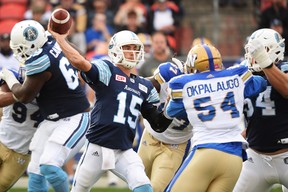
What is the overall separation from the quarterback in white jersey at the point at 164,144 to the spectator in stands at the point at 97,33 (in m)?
5.69

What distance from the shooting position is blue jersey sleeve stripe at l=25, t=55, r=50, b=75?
771cm

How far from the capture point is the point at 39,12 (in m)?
13.6

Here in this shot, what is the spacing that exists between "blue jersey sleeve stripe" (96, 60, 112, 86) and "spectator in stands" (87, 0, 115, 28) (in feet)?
23.2

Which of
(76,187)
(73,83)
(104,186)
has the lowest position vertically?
(104,186)

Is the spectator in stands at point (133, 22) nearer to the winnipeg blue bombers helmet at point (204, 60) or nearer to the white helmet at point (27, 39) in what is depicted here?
the white helmet at point (27, 39)

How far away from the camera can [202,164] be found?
668 cm

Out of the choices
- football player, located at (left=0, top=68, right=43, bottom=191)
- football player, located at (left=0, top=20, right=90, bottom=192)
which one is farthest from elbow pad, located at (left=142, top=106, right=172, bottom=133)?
football player, located at (left=0, top=68, right=43, bottom=191)

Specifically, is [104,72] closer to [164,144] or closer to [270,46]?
[164,144]

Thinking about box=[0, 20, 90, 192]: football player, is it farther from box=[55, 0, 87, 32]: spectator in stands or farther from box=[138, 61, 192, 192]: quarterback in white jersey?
box=[55, 0, 87, 32]: spectator in stands

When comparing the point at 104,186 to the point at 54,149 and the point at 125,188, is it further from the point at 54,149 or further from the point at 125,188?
the point at 54,149

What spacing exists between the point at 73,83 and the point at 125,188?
3407mm

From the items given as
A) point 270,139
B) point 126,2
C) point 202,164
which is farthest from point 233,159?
point 126,2

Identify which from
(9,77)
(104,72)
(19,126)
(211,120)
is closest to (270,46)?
(211,120)

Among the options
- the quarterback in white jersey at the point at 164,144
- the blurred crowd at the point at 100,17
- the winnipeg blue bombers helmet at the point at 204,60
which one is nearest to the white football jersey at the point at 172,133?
the quarterback in white jersey at the point at 164,144
